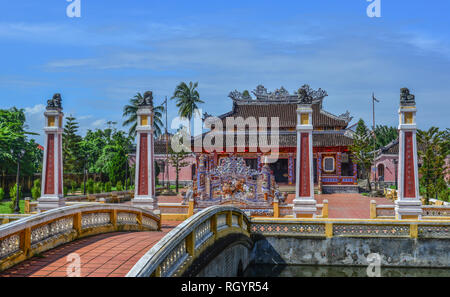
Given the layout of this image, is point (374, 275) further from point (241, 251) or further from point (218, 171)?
point (218, 171)

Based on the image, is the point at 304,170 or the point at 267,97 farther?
the point at 267,97

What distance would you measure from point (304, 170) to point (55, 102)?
11.3 meters

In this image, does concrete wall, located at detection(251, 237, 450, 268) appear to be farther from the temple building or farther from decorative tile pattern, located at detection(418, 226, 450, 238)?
the temple building

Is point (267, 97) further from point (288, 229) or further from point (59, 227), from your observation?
point (59, 227)

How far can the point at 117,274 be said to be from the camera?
7.09m

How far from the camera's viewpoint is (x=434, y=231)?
15398 mm

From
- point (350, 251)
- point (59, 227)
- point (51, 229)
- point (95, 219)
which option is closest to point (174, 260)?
point (51, 229)

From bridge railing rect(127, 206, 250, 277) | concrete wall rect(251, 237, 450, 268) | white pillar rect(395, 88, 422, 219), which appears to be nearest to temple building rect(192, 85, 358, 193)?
white pillar rect(395, 88, 422, 219)

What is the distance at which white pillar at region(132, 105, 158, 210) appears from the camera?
61.4 feet

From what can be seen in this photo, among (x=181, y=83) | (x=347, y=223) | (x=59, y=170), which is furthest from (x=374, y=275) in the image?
(x=181, y=83)

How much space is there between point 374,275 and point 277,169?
3079 centimetres

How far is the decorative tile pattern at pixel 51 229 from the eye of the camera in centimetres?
841

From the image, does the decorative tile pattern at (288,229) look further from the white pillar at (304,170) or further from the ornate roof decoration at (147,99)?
the ornate roof decoration at (147,99)

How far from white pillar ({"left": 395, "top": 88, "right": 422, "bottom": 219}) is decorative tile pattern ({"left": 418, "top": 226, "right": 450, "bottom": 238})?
1272 millimetres
